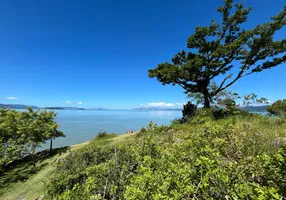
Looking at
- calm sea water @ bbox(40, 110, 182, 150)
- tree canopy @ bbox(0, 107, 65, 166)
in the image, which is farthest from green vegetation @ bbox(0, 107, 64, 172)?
calm sea water @ bbox(40, 110, 182, 150)

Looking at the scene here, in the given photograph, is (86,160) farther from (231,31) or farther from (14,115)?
(231,31)

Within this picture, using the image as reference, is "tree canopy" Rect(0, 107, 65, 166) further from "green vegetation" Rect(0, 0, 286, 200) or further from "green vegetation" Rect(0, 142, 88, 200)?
"green vegetation" Rect(0, 142, 88, 200)

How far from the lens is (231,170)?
168cm

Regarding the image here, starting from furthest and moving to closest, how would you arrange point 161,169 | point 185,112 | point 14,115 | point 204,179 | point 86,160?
point 185,112 < point 14,115 < point 86,160 < point 161,169 < point 204,179

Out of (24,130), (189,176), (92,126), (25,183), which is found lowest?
(25,183)

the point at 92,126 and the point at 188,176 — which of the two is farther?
the point at 92,126

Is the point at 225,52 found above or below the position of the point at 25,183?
above

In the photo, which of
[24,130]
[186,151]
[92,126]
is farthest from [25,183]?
[92,126]

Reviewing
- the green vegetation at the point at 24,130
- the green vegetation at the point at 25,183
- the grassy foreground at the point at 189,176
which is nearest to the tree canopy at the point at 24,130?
the green vegetation at the point at 24,130

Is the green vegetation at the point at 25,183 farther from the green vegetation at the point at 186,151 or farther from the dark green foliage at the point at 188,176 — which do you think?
the dark green foliage at the point at 188,176

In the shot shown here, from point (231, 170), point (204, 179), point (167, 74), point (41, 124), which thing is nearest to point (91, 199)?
point (204, 179)

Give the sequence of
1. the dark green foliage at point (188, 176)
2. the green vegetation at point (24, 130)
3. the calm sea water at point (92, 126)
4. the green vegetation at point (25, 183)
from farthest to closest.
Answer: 1. the calm sea water at point (92, 126)
2. the green vegetation at point (24, 130)
3. the green vegetation at point (25, 183)
4. the dark green foliage at point (188, 176)

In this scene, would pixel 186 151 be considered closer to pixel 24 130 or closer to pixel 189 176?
pixel 189 176

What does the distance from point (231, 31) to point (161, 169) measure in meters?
14.6
